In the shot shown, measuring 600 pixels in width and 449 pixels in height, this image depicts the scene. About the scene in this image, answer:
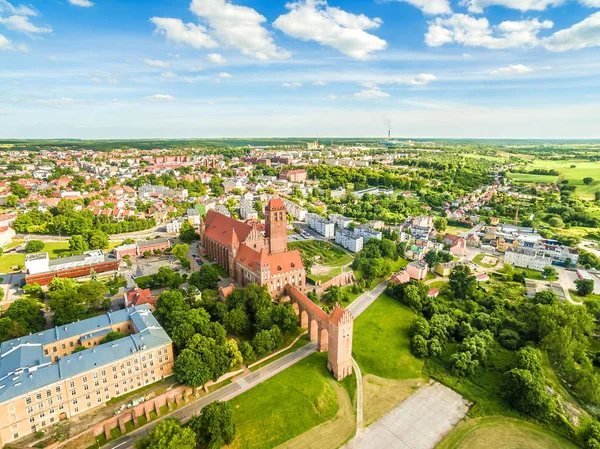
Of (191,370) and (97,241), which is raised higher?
(97,241)

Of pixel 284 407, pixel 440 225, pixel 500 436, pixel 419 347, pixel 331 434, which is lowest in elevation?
pixel 500 436

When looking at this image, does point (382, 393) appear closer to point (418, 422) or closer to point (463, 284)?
point (418, 422)

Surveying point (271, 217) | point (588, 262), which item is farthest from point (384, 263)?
point (588, 262)

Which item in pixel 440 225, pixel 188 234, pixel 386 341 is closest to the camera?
pixel 386 341

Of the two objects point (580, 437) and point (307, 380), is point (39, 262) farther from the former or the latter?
point (580, 437)

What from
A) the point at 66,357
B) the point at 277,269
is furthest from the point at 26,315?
the point at 277,269

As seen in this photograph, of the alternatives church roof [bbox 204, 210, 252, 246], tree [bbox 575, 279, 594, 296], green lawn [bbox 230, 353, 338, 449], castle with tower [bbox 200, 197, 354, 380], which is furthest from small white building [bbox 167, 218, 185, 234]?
tree [bbox 575, 279, 594, 296]

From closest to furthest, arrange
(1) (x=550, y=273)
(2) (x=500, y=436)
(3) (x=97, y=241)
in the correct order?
(2) (x=500, y=436) < (1) (x=550, y=273) < (3) (x=97, y=241)
